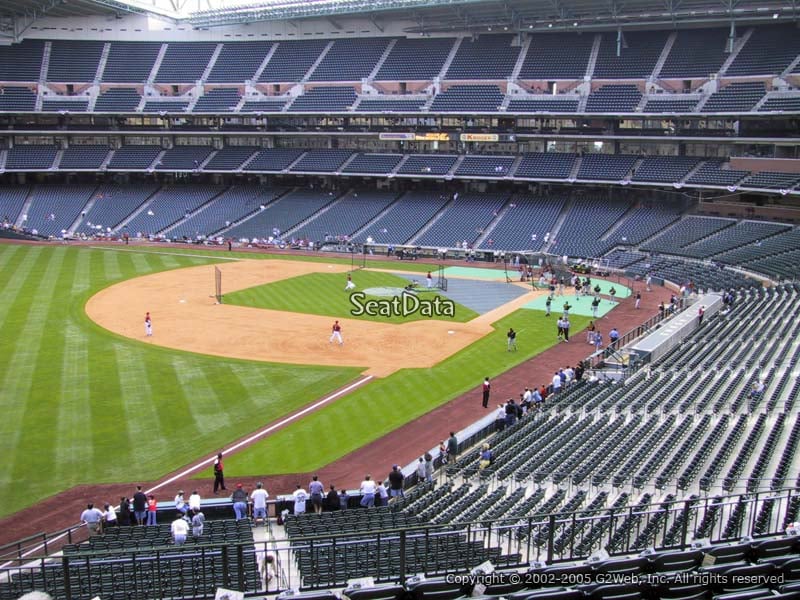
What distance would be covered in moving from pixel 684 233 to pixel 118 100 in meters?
64.8

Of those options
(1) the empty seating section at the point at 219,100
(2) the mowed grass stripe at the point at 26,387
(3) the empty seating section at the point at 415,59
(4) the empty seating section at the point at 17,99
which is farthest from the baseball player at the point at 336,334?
(4) the empty seating section at the point at 17,99

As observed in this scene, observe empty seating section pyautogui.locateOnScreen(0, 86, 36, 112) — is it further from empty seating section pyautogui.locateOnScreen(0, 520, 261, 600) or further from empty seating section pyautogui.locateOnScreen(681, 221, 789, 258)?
empty seating section pyautogui.locateOnScreen(0, 520, 261, 600)

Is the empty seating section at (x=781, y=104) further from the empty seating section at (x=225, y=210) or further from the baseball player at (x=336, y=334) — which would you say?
the empty seating section at (x=225, y=210)

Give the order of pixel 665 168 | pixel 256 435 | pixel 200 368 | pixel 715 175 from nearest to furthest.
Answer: pixel 256 435, pixel 200 368, pixel 715 175, pixel 665 168

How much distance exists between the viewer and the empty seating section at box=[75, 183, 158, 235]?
266 ft

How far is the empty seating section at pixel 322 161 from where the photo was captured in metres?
83.0

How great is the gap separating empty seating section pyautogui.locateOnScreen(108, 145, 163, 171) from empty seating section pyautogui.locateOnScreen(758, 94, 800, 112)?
6535cm

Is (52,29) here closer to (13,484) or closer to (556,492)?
(13,484)

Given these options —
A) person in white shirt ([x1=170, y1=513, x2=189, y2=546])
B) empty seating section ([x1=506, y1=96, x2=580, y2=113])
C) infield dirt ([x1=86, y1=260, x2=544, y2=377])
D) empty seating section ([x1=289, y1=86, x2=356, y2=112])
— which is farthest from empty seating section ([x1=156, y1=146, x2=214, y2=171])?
person in white shirt ([x1=170, y1=513, x2=189, y2=546])

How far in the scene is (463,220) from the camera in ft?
245

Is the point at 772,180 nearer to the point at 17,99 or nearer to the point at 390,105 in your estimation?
the point at 390,105

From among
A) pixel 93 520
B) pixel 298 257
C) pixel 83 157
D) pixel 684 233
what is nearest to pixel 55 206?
pixel 83 157

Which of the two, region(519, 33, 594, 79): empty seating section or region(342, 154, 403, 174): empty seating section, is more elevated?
region(519, 33, 594, 79): empty seating section

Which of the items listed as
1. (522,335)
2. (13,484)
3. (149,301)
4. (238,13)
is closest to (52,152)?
(238,13)
